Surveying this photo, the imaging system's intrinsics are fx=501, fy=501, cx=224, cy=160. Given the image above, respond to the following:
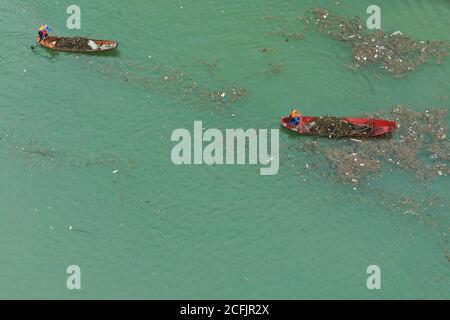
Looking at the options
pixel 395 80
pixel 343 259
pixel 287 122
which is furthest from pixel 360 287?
pixel 395 80

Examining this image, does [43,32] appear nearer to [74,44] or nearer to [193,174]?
[74,44]

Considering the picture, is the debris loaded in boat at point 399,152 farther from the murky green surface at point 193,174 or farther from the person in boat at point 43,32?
the person in boat at point 43,32

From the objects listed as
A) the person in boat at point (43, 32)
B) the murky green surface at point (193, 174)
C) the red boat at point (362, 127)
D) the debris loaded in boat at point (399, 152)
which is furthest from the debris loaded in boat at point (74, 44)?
the debris loaded in boat at point (399, 152)

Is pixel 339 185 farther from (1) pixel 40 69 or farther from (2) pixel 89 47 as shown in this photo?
(1) pixel 40 69

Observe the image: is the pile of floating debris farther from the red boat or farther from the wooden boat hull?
the wooden boat hull

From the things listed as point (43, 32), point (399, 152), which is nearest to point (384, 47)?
point (399, 152)

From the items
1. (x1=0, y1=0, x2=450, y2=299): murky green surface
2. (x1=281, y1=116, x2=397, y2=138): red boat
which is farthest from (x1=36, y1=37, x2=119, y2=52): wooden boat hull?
(x1=281, y1=116, x2=397, y2=138): red boat
